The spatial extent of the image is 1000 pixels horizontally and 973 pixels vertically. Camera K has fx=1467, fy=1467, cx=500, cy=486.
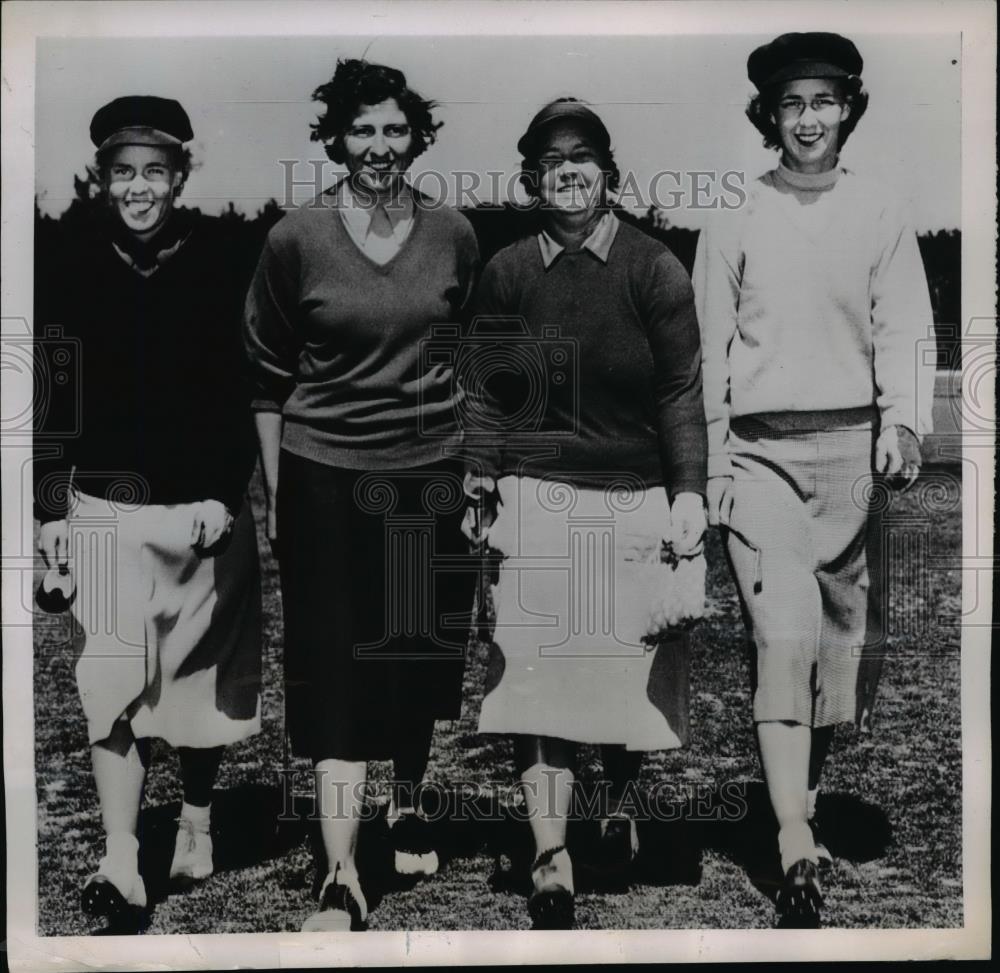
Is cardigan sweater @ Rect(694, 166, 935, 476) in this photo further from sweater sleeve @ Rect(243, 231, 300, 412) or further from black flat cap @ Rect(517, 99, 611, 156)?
sweater sleeve @ Rect(243, 231, 300, 412)

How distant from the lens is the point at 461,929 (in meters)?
4.00

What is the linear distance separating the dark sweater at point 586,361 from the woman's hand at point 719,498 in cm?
9

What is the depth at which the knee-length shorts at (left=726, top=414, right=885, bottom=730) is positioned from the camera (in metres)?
3.94

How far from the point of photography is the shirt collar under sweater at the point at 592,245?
3.89m

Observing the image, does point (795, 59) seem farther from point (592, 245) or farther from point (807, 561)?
point (807, 561)

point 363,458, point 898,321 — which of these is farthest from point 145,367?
point 898,321

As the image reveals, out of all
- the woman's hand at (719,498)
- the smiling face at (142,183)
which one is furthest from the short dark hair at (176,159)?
the woman's hand at (719,498)

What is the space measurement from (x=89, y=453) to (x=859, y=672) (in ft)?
7.08

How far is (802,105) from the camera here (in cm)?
392

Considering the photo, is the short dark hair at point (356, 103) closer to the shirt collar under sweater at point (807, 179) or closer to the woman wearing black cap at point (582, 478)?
the woman wearing black cap at point (582, 478)

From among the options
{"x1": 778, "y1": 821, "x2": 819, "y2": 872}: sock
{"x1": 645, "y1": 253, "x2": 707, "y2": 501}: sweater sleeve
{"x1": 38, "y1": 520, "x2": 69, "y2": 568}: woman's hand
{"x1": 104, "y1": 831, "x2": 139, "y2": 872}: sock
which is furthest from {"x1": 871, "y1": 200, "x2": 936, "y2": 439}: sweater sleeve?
{"x1": 104, "y1": 831, "x2": 139, "y2": 872}: sock

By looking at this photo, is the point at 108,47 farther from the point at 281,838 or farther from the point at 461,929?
the point at 461,929

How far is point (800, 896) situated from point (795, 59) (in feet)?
7.40

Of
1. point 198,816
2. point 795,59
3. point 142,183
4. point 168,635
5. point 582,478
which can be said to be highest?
point 795,59
